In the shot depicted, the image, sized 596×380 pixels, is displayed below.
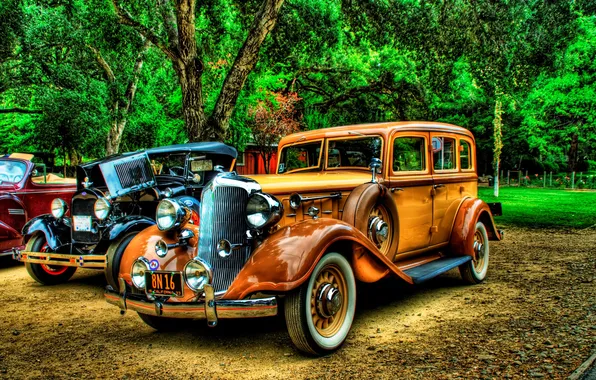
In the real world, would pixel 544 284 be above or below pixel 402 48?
below

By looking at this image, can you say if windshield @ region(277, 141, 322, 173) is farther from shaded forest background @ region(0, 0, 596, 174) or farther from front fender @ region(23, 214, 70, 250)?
shaded forest background @ region(0, 0, 596, 174)

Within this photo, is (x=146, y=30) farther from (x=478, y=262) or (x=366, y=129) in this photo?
(x=478, y=262)

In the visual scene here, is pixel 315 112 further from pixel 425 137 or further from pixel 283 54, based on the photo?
pixel 425 137

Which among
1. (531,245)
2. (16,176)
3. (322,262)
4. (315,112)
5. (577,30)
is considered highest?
(577,30)

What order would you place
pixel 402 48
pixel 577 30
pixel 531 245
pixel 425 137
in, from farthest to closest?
pixel 577 30 → pixel 402 48 → pixel 531 245 → pixel 425 137

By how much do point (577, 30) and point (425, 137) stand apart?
26.6m

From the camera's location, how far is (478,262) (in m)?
6.64

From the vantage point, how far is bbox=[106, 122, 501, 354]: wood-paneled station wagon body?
3721mm

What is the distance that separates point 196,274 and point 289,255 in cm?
75

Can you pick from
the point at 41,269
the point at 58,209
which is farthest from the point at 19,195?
the point at 41,269

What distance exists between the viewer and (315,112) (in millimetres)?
23219

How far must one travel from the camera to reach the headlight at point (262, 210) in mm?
3881

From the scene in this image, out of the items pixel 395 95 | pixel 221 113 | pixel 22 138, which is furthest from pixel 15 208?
pixel 22 138

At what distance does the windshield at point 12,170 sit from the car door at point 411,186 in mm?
6840
